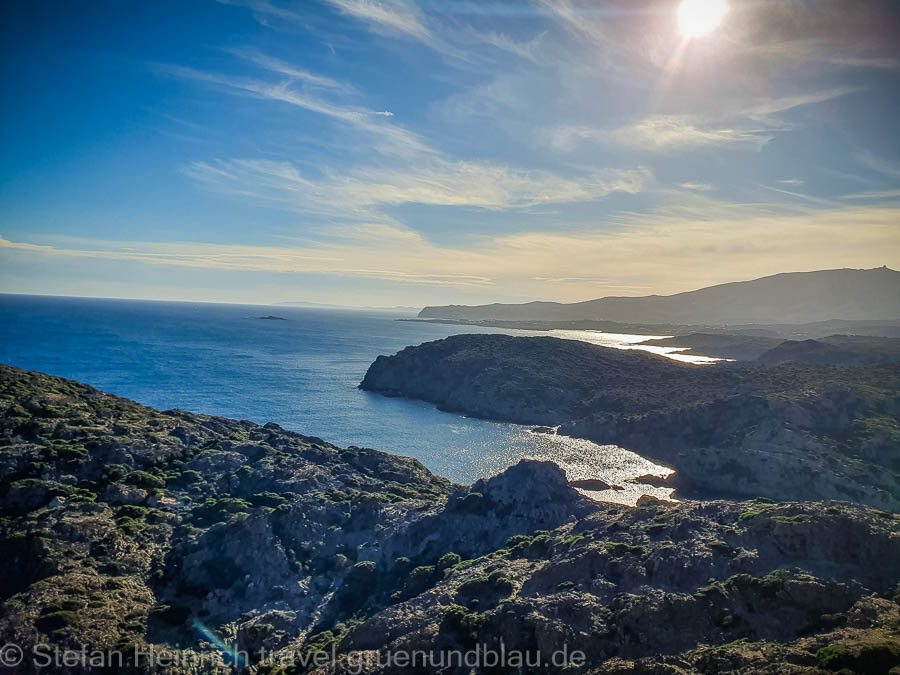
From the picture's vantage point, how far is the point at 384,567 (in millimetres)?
32438

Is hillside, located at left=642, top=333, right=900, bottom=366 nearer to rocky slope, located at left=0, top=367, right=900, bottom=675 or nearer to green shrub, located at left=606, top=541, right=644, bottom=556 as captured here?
rocky slope, located at left=0, top=367, right=900, bottom=675

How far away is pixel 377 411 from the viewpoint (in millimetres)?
102438

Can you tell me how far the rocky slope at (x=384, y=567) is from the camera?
19062mm

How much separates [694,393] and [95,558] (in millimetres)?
91577

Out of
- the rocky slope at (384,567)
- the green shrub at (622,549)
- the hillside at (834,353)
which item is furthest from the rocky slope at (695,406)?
the green shrub at (622,549)

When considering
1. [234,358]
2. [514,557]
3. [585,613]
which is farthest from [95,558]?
[234,358]

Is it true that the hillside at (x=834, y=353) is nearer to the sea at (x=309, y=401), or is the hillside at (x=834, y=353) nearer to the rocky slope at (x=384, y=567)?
the sea at (x=309, y=401)

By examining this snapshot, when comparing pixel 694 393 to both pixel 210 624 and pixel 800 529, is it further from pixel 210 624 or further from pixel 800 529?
pixel 210 624

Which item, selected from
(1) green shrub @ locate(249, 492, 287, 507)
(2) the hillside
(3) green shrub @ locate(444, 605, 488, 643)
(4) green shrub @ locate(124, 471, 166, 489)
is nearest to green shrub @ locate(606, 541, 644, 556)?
(3) green shrub @ locate(444, 605, 488, 643)

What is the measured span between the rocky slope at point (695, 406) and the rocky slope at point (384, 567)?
33176 millimetres

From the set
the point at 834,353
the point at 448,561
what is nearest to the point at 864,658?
the point at 448,561

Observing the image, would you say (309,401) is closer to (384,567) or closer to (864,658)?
(384,567)

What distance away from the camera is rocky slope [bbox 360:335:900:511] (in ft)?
188

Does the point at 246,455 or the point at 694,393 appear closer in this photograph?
the point at 246,455
